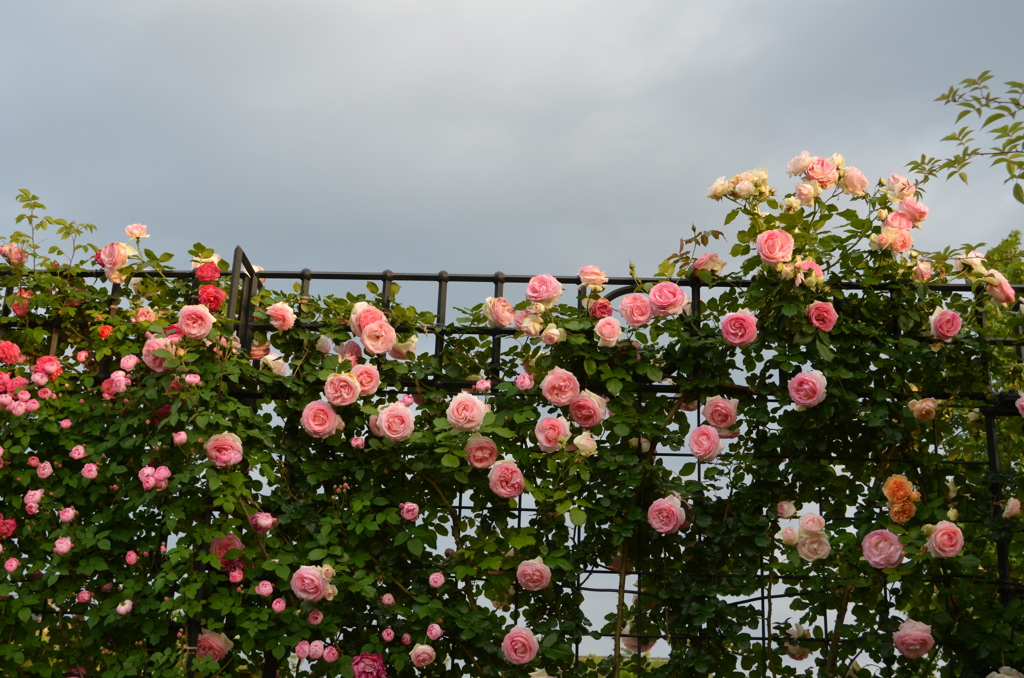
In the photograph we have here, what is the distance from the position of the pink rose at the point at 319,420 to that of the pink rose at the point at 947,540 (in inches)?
91.6

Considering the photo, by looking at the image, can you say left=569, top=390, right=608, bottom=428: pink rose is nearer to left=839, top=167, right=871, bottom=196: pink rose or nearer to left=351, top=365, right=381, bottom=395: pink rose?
Result: left=351, top=365, right=381, bottom=395: pink rose

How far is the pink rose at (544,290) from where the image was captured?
3.61 m

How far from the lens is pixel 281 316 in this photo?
147 inches

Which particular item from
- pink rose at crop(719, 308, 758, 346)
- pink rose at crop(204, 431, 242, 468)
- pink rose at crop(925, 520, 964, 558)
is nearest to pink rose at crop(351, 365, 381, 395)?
pink rose at crop(204, 431, 242, 468)

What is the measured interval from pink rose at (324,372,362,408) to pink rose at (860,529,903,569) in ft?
6.80

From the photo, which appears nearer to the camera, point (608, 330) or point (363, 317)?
point (608, 330)

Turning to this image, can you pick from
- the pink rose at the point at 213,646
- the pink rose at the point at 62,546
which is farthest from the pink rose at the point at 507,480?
the pink rose at the point at 62,546

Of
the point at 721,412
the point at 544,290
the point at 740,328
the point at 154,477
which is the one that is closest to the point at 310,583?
the point at 154,477

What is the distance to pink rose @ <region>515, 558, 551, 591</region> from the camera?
337cm

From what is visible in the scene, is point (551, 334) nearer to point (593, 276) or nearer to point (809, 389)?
point (593, 276)

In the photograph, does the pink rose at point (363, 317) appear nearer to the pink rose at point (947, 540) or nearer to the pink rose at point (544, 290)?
the pink rose at point (544, 290)

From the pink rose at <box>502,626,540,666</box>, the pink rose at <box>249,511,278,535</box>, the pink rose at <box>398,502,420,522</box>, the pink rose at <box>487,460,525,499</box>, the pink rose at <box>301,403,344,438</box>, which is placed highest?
the pink rose at <box>301,403,344,438</box>

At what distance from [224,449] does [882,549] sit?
257 cm

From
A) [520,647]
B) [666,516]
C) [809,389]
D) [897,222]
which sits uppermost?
[897,222]
